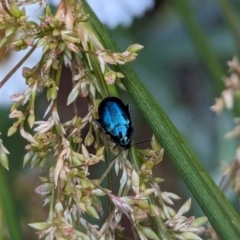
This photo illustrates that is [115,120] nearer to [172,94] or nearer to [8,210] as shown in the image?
[8,210]

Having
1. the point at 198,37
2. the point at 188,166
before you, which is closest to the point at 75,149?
the point at 188,166

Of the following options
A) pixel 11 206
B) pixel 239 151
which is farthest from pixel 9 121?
pixel 239 151

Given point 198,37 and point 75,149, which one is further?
point 198,37

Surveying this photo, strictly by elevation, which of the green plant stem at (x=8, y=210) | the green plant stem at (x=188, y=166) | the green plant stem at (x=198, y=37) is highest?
the green plant stem at (x=198, y=37)

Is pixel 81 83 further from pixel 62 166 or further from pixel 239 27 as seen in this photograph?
pixel 239 27

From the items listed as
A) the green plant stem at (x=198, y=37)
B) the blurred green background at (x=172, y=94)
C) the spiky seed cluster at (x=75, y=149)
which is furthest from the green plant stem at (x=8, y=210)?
the blurred green background at (x=172, y=94)

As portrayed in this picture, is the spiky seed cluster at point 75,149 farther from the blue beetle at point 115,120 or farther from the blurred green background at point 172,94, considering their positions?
the blurred green background at point 172,94
